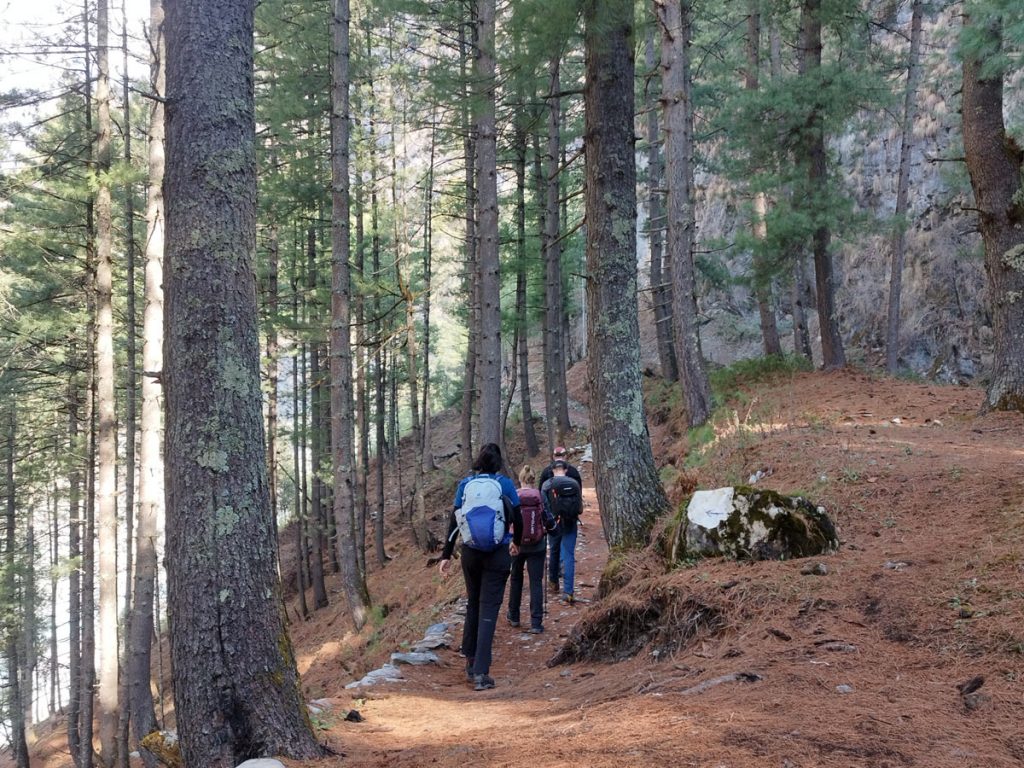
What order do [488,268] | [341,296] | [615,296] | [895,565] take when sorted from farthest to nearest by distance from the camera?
[488,268]
[341,296]
[615,296]
[895,565]

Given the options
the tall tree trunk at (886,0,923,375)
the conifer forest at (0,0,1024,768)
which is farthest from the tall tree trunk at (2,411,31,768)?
the tall tree trunk at (886,0,923,375)

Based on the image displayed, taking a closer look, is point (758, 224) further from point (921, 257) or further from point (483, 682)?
point (483, 682)

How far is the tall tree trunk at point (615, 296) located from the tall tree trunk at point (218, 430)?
3.93 meters

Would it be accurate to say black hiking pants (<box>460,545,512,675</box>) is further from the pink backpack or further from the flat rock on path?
the pink backpack

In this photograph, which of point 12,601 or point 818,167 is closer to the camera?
point 818,167

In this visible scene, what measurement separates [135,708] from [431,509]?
12.1m

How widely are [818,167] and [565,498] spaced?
1145cm

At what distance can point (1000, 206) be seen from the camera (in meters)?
10.4

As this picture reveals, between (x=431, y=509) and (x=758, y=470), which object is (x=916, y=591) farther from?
(x=431, y=509)

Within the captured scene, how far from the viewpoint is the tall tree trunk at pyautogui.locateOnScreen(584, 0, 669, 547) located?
7.36 m

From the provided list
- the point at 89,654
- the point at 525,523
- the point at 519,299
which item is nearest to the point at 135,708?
the point at 525,523

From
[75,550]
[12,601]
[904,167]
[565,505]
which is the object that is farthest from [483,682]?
[12,601]

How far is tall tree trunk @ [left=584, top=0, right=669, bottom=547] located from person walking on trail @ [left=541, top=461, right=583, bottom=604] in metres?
1.59

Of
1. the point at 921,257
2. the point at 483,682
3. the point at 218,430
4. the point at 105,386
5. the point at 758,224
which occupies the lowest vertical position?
the point at 483,682
